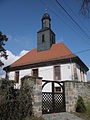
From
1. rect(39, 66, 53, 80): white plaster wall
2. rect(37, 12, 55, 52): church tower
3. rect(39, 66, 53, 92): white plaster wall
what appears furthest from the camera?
rect(37, 12, 55, 52): church tower

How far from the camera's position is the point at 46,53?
19328mm

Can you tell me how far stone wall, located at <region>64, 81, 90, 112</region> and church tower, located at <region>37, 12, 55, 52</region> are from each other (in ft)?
37.7

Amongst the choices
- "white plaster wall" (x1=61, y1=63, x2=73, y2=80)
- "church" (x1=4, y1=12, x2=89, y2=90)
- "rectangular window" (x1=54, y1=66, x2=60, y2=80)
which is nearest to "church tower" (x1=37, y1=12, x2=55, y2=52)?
"church" (x1=4, y1=12, x2=89, y2=90)

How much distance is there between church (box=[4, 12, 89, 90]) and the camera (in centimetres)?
1591

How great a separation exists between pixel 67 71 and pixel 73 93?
7235mm

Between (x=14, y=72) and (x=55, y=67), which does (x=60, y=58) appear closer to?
(x=55, y=67)

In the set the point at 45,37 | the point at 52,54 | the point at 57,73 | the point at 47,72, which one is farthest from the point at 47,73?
the point at 45,37

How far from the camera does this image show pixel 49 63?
56.4 feet

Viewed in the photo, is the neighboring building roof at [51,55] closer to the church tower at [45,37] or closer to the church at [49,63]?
the church at [49,63]

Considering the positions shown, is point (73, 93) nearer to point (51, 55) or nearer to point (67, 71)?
point (67, 71)

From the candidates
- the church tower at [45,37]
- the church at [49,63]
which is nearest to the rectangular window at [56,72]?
the church at [49,63]

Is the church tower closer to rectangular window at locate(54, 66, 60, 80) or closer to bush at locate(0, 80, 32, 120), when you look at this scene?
rectangular window at locate(54, 66, 60, 80)

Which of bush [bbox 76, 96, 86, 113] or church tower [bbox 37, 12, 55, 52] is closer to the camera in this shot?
bush [bbox 76, 96, 86, 113]

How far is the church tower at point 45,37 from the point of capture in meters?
20.4
